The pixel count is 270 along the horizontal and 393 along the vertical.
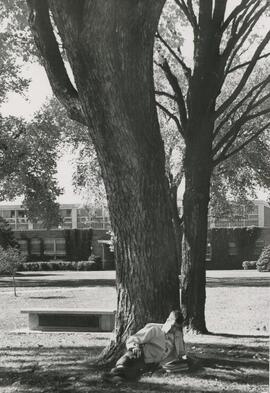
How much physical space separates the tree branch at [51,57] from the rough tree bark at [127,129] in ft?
0.04

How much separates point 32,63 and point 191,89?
5.97 m

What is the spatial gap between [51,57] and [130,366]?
3491mm

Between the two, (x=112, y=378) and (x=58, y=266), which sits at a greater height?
(x=112, y=378)

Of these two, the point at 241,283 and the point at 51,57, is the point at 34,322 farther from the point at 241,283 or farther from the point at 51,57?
the point at 241,283

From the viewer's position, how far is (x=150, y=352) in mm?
6695

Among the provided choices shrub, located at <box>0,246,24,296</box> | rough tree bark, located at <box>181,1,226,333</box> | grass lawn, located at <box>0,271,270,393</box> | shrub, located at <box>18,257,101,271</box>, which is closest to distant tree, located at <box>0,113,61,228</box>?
shrub, located at <box>0,246,24,296</box>

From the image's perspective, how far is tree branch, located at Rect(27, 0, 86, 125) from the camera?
7289 millimetres

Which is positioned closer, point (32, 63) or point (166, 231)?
point (166, 231)

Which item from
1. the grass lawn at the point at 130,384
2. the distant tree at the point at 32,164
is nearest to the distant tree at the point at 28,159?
the distant tree at the point at 32,164

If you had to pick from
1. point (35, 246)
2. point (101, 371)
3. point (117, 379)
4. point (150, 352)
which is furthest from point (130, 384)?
point (35, 246)

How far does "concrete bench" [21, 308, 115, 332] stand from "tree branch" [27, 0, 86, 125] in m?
5.14

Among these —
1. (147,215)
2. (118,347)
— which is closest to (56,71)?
(147,215)

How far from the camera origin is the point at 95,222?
61188 mm

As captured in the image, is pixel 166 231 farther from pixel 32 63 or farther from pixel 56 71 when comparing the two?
pixel 32 63
